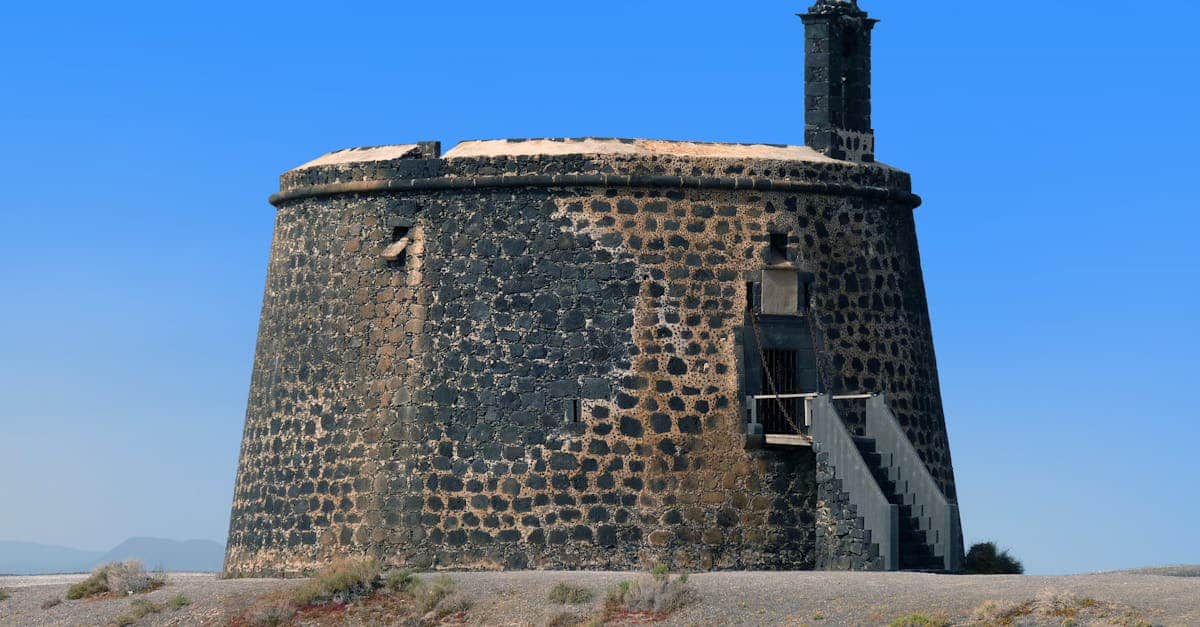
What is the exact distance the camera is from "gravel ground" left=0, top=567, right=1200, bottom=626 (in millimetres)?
23844

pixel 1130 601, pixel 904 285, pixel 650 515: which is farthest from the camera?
pixel 904 285

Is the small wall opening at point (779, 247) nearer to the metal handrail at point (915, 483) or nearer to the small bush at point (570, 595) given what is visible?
the metal handrail at point (915, 483)

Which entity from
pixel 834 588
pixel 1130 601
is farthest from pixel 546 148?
pixel 1130 601

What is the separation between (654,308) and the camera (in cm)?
3055

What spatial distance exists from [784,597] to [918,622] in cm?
199

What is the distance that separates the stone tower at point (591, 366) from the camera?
99.1ft

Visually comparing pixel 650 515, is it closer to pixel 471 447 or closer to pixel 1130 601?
pixel 471 447

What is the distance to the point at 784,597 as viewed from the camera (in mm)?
24781

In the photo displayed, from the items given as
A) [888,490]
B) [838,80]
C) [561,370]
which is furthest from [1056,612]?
[838,80]

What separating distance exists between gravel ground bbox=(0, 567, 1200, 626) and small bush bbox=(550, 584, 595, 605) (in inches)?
4.8

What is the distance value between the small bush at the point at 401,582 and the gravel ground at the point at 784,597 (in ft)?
1.75

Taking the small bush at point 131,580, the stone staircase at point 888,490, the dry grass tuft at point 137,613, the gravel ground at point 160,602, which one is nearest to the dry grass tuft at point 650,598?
the stone staircase at point 888,490

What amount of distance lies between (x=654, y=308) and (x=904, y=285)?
418 centimetres

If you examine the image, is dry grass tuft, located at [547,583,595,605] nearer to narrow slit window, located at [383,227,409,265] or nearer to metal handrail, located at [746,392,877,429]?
metal handrail, located at [746,392,877,429]
